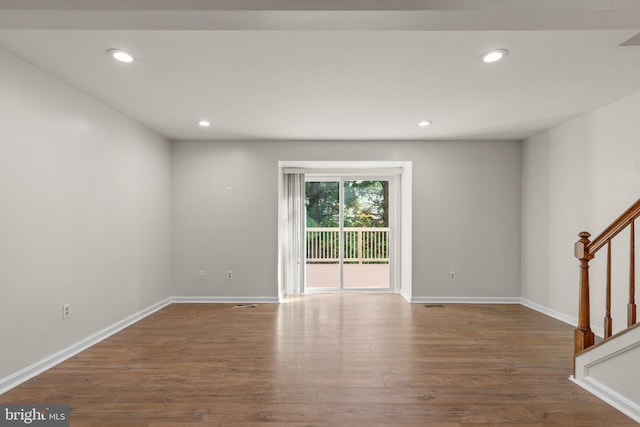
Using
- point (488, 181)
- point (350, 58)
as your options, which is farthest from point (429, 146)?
point (350, 58)

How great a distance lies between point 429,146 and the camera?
4.82m

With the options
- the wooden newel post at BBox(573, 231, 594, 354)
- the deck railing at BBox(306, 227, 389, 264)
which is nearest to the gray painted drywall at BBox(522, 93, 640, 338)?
the wooden newel post at BBox(573, 231, 594, 354)

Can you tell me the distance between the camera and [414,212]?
4.83m

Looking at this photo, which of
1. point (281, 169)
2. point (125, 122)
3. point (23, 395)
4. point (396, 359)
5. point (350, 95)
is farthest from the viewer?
point (281, 169)

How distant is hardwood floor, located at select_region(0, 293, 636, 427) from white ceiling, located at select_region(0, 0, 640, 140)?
7.26ft

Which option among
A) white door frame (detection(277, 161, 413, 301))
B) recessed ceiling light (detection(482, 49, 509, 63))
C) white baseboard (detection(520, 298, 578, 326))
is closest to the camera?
recessed ceiling light (detection(482, 49, 509, 63))

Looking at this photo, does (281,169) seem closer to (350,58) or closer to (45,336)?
(350,58)

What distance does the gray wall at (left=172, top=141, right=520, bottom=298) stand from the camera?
479cm

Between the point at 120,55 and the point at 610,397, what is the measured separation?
4056 mm

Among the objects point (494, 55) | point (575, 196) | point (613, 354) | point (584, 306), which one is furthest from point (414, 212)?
point (613, 354)

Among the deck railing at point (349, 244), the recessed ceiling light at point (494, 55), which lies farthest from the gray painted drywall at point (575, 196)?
the deck railing at point (349, 244)

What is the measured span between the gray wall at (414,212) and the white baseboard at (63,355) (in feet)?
3.67

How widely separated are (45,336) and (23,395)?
497 millimetres

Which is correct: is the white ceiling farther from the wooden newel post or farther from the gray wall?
the wooden newel post
